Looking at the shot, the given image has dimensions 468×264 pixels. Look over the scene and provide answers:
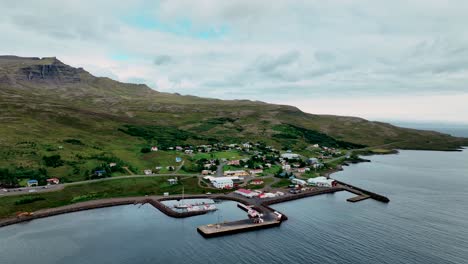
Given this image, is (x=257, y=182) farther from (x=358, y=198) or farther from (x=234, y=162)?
(x=358, y=198)

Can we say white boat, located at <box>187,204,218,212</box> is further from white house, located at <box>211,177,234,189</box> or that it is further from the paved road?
the paved road

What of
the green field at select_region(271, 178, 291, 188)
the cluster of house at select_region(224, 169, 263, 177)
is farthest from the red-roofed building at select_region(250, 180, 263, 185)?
the cluster of house at select_region(224, 169, 263, 177)

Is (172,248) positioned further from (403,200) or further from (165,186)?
(403,200)

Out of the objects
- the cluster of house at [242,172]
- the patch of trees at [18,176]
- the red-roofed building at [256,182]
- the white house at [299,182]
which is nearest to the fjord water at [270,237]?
the white house at [299,182]

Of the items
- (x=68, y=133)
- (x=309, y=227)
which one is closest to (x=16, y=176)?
(x=68, y=133)

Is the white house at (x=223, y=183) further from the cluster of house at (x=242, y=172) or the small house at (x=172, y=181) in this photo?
the small house at (x=172, y=181)

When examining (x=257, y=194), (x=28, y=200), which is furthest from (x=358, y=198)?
(x=28, y=200)

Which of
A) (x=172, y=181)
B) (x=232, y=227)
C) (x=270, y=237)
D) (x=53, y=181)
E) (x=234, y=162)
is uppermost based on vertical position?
(x=234, y=162)
